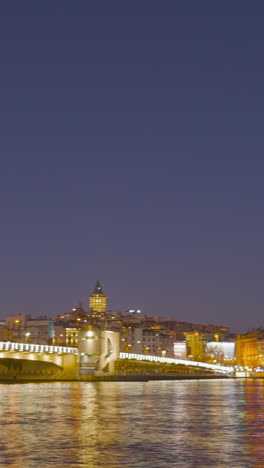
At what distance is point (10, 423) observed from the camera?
83.1ft

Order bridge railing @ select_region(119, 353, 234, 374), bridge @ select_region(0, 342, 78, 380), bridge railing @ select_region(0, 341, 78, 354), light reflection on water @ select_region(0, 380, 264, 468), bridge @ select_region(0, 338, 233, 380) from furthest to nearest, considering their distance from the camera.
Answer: bridge railing @ select_region(119, 353, 234, 374)
bridge @ select_region(0, 338, 233, 380)
bridge @ select_region(0, 342, 78, 380)
bridge railing @ select_region(0, 341, 78, 354)
light reflection on water @ select_region(0, 380, 264, 468)

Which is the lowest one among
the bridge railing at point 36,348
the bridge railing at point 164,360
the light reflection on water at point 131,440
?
the light reflection on water at point 131,440

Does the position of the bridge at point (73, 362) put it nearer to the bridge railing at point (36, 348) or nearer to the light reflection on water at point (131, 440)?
the bridge railing at point (36, 348)

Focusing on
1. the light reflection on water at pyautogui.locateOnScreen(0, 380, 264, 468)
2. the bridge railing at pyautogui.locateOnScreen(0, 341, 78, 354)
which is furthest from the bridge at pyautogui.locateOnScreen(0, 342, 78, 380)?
the light reflection on water at pyautogui.locateOnScreen(0, 380, 264, 468)

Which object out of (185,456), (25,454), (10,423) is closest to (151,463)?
(185,456)

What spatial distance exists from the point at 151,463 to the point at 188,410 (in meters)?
18.9

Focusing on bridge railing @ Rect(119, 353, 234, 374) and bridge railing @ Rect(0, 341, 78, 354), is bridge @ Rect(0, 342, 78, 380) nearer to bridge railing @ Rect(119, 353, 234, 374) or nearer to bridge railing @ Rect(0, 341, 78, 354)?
Result: bridge railing @ Rect(0, 341, 78, 354)

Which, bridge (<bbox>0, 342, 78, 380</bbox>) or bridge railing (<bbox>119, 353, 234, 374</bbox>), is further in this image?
bridge railing (<bbox>119, 353, 234, 374</bbox>)

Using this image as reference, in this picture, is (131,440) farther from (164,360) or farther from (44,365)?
(164,360)

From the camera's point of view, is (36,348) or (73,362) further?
(73,362)

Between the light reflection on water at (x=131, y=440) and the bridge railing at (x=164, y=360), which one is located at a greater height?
the bridge railing at (x=164, y=360)

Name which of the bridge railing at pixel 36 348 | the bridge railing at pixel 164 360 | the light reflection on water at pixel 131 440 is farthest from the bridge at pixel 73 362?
the light reflection on water at pixel 131 440

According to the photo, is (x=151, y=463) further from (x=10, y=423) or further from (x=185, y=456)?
(x=10, y=423)

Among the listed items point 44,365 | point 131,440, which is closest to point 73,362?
point 44,365
